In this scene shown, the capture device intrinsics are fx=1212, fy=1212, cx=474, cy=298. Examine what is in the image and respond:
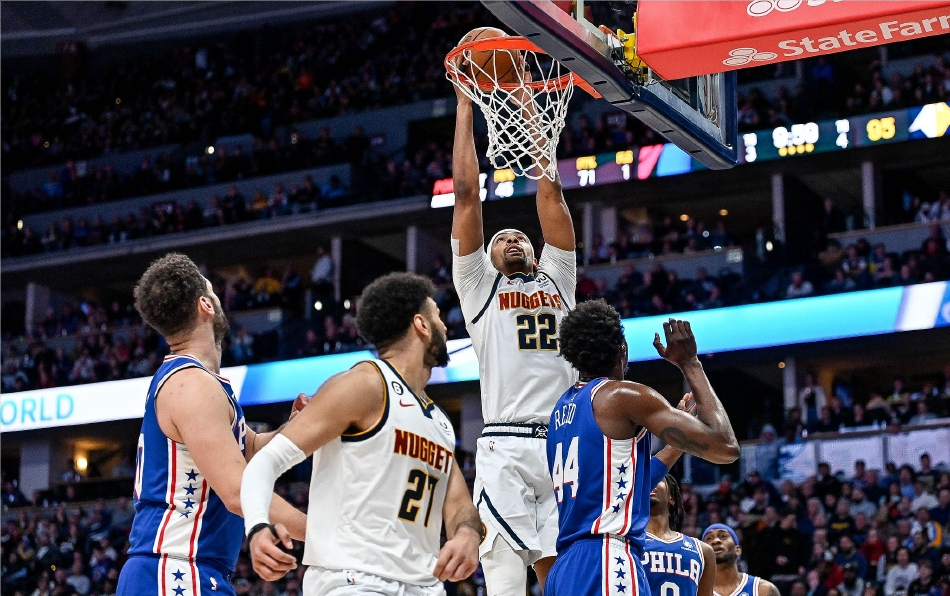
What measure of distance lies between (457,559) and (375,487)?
403 millimetres

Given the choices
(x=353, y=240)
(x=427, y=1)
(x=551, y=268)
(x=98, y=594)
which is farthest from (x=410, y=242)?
(x=551, y=268)

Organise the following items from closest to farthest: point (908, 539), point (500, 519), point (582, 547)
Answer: point (582, 547) < point (500, 519) < point (908, 539)

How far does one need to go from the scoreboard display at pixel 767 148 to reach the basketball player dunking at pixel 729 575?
14.2 meters

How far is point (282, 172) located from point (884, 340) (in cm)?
1490

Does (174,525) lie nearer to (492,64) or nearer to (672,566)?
(672,566)

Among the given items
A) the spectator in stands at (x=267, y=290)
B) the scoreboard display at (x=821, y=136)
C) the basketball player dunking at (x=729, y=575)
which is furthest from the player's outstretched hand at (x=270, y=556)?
A: the spectator in stands at (x=267, y=290)

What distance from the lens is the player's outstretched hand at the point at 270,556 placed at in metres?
3.97

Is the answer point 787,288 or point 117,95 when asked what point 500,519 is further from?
point 117,95

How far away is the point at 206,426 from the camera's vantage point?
185 inches

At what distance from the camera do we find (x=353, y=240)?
2923cm

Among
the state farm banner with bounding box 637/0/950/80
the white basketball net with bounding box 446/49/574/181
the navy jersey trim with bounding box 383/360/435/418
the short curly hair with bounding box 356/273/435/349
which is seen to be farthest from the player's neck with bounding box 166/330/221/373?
the state farm banner with bounding box 637/0/950/80

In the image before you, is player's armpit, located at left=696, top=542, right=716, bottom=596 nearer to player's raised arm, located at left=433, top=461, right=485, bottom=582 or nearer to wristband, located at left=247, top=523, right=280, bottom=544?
player's raised arm, located at left=433, top=461, right=485, bottom=582

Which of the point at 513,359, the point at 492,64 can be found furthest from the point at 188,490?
the point at 492,64

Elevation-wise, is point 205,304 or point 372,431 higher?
point 205,304
